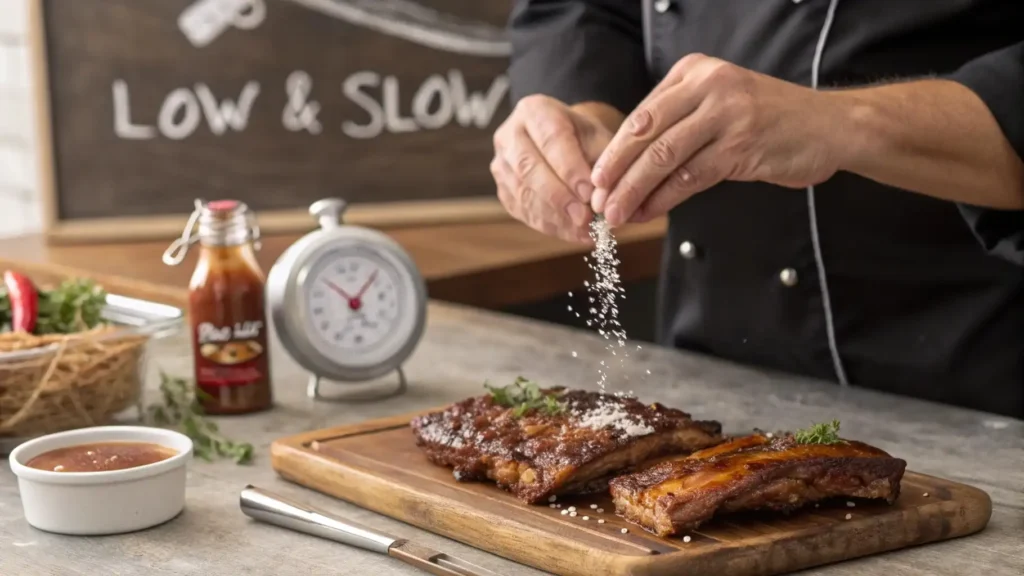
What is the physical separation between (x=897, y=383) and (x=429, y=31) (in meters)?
1.95

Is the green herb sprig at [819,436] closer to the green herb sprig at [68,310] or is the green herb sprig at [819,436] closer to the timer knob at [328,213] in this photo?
the timer knob at [328,213]

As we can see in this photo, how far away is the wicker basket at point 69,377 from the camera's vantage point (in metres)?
1.83

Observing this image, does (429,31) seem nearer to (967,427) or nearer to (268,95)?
(268,95)

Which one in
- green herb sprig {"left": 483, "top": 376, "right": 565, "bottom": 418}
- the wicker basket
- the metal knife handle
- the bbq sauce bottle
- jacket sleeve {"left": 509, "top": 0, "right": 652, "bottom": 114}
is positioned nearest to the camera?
the metal knife handle

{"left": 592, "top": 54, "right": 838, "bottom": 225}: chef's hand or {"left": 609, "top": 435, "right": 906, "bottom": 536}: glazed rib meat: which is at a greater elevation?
{"left": 592, "top": 54, "right": 838, "bottom": 225}: chef's hand

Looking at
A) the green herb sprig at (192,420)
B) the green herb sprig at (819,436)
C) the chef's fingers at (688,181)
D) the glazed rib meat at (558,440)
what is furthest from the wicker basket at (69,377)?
the green herb sprig at (819,436)

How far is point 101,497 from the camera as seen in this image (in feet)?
5.04

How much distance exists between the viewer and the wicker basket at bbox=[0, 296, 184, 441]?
5.99ft

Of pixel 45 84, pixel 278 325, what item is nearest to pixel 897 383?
pixel 278 325

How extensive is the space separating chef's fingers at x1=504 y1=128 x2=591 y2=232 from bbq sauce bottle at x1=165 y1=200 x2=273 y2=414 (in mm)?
411

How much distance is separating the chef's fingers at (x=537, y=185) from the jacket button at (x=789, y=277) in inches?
19.0

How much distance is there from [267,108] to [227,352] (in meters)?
1.69

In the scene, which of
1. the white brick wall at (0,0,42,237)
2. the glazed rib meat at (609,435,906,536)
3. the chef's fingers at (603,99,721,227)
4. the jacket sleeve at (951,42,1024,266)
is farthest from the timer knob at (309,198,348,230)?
the white brick wall at (0,0,42,237)

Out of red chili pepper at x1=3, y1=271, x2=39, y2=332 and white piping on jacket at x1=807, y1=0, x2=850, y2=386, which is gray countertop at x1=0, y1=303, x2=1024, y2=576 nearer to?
white piping on jacket at x1=807, y1=0, x2=850, y2=386
